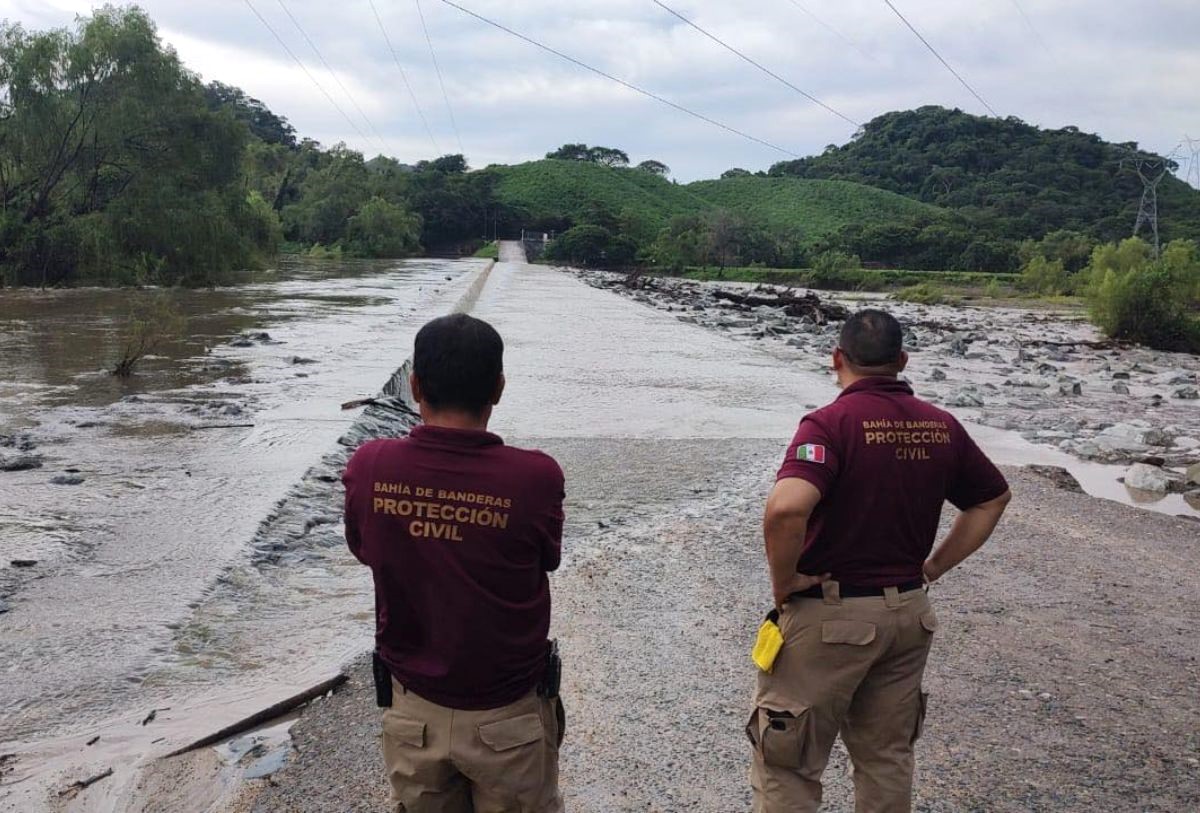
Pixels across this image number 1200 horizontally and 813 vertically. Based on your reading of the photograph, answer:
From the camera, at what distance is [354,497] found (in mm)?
Result: 2342

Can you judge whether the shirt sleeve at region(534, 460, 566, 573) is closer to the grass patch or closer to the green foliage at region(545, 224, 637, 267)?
the grass patch

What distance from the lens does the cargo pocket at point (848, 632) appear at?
2.75 metres

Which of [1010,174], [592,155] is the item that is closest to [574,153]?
[592,155]

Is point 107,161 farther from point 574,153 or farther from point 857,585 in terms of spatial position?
point 574,153

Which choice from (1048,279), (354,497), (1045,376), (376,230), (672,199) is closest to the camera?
(354,497)

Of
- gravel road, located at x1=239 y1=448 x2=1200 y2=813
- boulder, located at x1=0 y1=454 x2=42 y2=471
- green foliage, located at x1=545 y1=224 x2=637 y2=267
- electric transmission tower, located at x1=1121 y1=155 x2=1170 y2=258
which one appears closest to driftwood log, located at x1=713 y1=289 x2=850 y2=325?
gravel road, located at x1=239 y1=448 x2=1200 y2=813

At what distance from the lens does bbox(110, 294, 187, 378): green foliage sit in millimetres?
15440

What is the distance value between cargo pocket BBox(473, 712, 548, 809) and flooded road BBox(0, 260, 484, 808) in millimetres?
2642

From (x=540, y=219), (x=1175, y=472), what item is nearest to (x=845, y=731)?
(x=1175, y=472)

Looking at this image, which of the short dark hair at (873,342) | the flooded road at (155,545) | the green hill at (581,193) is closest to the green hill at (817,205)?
the green hill at (581,193)

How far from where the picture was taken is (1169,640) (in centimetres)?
523

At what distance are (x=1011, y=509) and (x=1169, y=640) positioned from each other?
2991 millimetres

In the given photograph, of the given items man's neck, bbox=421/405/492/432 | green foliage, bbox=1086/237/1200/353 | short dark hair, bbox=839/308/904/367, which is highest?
short dark hair, bbox=839/308/904/367

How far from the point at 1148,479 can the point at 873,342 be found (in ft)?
28.3
